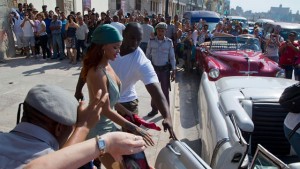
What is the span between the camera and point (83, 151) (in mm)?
1253

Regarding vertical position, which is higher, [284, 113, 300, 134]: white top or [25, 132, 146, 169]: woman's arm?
[25, 132, 146, 169]: woman's arm

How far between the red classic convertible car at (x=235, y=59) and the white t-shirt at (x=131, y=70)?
3935mm

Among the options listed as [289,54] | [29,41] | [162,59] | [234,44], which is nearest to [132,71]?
[162,59]

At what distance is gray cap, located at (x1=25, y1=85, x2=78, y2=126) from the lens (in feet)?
4.23

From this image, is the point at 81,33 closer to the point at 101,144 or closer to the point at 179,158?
the point at 179,158

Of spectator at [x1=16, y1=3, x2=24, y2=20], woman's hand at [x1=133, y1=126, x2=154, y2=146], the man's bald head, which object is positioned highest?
spectator at [x1=16, y1=3, x2=24, y2=20]

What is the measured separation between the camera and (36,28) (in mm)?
10305

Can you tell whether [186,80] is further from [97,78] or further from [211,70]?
[97,78]

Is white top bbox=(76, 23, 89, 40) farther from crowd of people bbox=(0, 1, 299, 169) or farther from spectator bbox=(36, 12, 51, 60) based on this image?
crowd of people bbox=(0, 1, 299, 169)

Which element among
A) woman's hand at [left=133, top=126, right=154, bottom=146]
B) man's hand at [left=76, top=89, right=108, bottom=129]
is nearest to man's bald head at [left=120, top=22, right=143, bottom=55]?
woman's hand at [left=133, top=126, right=154, bottom=146]

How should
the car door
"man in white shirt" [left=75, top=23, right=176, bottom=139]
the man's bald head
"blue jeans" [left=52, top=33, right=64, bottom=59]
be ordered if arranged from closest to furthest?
the car door → "man in white shirt" [left=75, top=23, right=176, bottom=139] → the man's bald head → "blue jeans" [left=52, top=33, right=64, bottom=59]

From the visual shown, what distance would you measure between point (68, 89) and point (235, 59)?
4.00 meters

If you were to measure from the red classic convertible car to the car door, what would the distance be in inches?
179

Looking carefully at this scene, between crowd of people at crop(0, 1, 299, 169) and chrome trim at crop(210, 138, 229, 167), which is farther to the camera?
chrome trim at crop(210, 138, 229, 167)
